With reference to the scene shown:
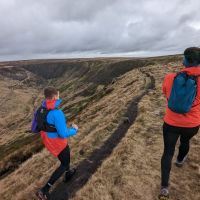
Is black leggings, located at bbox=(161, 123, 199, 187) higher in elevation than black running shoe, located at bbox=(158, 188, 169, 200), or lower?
higher


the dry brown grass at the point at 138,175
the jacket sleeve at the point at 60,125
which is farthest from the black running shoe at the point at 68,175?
the jacket sleeve at the point at 60,125

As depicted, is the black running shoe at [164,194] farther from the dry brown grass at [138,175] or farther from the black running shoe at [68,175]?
the black running shoe at [68,175]

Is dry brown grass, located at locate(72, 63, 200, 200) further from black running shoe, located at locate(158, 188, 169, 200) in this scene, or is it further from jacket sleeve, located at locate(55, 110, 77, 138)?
jacket sleeve, located at locate(55, 110, 77, 138)

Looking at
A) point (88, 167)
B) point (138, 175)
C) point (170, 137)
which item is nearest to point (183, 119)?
point (170, 137)

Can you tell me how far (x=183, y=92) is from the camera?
6.57 meters

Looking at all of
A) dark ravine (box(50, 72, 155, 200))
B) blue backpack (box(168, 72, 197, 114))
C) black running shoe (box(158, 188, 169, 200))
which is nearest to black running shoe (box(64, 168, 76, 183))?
dark ravine (box(50, 72, 155, 200))

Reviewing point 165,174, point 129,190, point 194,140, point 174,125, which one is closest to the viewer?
point 174,125

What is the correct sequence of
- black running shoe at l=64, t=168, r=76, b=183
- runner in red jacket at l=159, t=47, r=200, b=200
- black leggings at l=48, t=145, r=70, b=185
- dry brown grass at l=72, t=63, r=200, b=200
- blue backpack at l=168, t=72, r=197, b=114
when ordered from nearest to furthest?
blue backpack at l=168, t=72, r=197, b=114, runner in red jacket at l=159, t=47, r=200, b=200, black leggings at l=48, t=145, r=70, b=185, dry brown grass at l=72, t=63, r=200, b=200, black running shoe at l=64, t=168, r=76, b=183

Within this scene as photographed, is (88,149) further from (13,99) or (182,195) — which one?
(13,99)

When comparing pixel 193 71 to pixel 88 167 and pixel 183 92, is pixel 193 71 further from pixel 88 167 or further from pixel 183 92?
pixel 88 167

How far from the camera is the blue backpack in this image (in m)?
6.54

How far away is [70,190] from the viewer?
31.4 ft

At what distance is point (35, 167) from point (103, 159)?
4.26 metres

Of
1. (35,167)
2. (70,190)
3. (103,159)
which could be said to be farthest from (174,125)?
(35,167)
